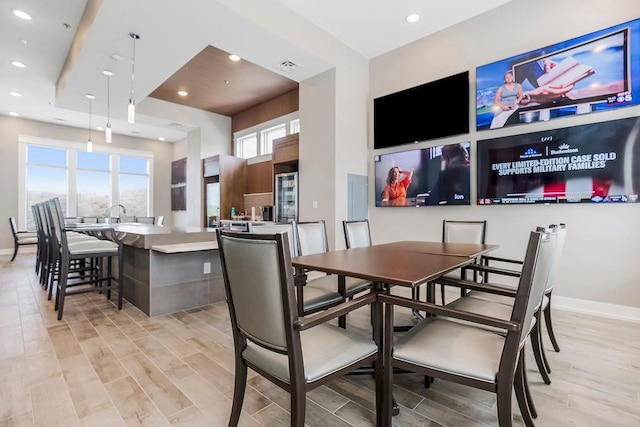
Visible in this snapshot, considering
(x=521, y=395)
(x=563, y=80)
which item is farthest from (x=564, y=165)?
(x=521, y=395)

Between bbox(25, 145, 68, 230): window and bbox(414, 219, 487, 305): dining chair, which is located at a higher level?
bbox(25, 145, 68, 230): window

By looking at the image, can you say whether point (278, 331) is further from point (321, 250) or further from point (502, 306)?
point (321, 250)

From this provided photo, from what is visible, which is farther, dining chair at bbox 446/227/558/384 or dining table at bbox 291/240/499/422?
dining chair at bbox 446/227/558/384

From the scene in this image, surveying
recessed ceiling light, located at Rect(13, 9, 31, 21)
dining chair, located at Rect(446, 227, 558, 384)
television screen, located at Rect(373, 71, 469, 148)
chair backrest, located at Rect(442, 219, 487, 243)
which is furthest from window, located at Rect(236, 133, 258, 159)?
dining chair, located at Rect(446, 227, 558, 384)

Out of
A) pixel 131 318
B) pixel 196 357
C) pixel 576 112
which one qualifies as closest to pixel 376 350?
pixel 196 357

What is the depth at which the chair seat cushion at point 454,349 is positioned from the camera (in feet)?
3.92

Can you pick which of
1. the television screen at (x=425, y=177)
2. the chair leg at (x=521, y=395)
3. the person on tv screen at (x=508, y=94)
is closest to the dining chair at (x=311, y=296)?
the chair leg at (x=521, y=395)

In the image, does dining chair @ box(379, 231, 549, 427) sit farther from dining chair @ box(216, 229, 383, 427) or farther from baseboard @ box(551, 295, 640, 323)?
baseboard @ box(551, 295, 640, 323)

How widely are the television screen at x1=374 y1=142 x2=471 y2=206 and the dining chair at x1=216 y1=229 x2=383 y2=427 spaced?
9.96ft

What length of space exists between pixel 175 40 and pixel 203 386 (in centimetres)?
366

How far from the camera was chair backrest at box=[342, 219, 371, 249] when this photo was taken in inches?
113

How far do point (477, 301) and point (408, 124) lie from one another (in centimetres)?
306

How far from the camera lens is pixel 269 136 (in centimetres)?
660

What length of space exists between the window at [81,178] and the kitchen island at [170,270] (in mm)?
6312
